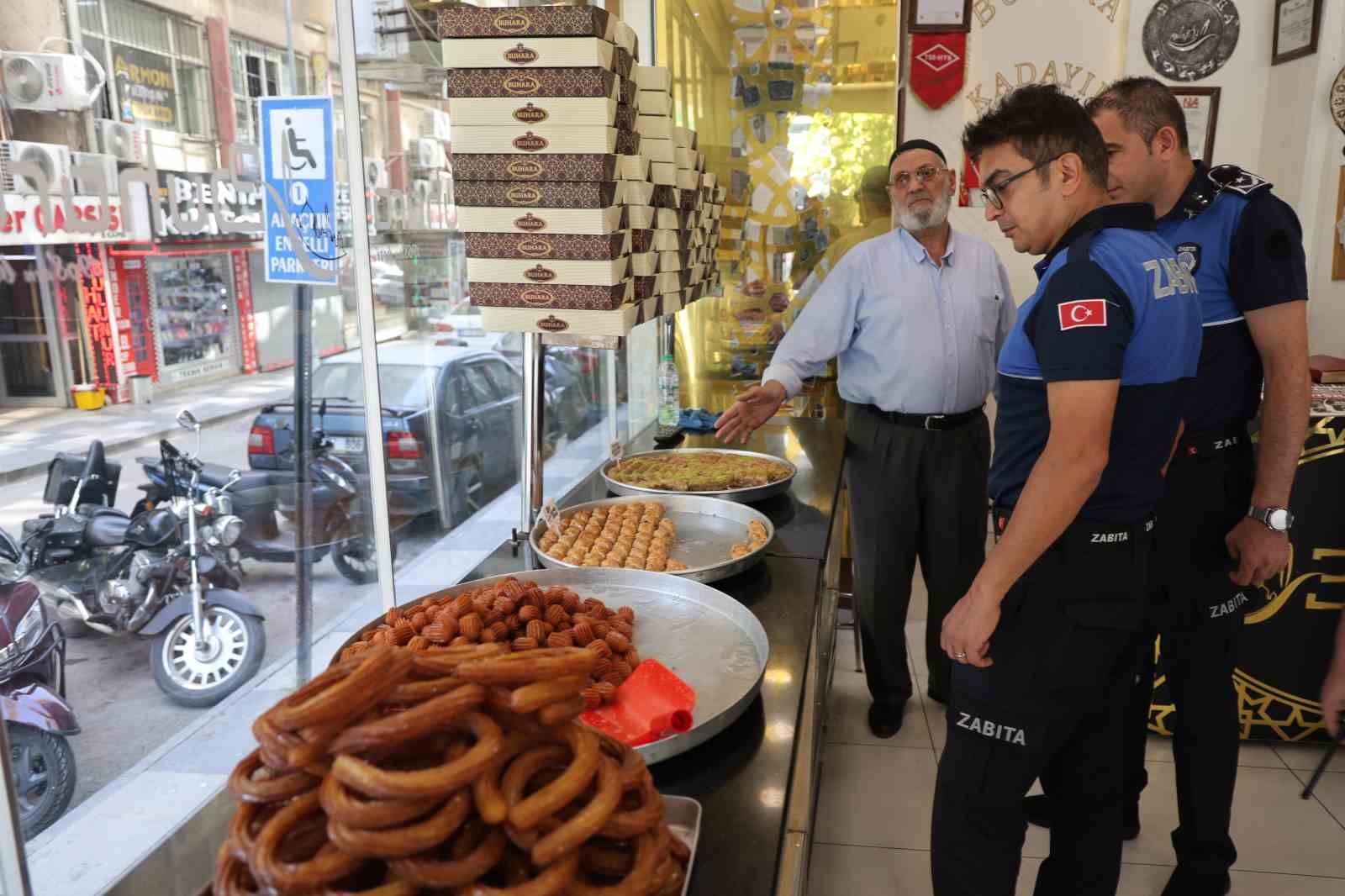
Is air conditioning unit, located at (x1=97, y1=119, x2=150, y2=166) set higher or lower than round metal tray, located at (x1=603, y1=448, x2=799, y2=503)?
higher

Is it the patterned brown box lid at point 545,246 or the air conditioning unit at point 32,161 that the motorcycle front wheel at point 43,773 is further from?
the patterned brown box lid at point 545,246

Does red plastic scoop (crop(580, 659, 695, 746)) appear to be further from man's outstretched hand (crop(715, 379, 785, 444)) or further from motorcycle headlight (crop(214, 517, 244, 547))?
motorcycle headlight (crop(214, 517, 244, 547))

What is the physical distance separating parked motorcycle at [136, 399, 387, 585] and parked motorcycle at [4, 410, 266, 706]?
5 centimetres

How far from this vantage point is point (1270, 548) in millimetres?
2064

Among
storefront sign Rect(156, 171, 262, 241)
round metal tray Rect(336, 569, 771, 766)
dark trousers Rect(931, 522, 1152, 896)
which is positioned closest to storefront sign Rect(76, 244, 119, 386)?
storefront sign Rect(156, 171, 262, 241)

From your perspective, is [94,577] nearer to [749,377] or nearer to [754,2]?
[749,377]

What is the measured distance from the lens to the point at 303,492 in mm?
3086

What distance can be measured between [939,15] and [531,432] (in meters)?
3.31

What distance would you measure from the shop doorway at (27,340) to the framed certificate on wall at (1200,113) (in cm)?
458

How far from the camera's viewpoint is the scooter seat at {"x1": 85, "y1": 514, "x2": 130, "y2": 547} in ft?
6.01

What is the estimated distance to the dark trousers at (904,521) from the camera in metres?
2.91

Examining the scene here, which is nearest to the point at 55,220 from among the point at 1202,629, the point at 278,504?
the point at 278,504

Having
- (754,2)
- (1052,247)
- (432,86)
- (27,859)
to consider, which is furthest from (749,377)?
(27,859)

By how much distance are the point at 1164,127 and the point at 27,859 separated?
2.45 metres
